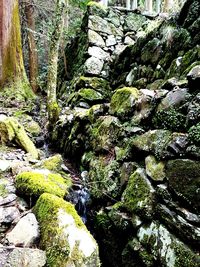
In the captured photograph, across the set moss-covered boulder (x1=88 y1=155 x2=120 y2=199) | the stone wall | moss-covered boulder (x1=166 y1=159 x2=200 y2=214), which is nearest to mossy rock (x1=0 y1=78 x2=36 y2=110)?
the stone wall

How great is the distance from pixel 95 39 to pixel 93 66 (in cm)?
140

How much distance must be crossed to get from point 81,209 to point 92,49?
21.5 ft

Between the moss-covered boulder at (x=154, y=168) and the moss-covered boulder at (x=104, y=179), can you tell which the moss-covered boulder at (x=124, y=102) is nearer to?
the moss-covered boulder at (x=104, y=179)

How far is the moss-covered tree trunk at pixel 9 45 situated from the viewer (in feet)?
30.7

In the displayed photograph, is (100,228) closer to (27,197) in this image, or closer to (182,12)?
(27,197)

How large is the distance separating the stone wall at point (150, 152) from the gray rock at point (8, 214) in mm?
1374

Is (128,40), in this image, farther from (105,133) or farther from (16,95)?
(105,133)

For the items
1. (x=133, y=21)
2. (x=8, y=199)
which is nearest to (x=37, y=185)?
Answer: (x=8, y=199)

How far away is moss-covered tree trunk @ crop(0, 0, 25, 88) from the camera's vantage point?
30.7 feet

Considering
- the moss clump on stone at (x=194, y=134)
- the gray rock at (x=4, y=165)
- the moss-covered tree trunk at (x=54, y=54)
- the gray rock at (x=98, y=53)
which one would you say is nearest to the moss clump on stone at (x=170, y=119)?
the moss clump on stone at (x=194, y=134)

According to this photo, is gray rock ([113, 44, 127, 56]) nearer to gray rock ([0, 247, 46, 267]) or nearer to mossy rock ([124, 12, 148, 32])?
mossy rock ([124, 12, 148, 32])

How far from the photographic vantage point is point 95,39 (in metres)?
10.1

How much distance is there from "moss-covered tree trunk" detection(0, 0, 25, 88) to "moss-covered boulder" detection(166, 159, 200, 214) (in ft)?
24.6

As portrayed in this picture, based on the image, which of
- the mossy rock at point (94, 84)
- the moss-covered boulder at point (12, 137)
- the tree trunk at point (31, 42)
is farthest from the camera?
the tree trunk at point (31, 42)
